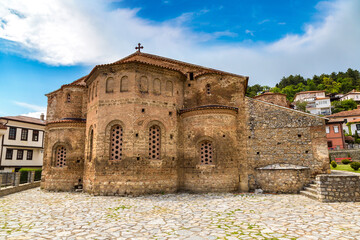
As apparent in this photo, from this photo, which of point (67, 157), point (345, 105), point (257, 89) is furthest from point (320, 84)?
point (67, 157)

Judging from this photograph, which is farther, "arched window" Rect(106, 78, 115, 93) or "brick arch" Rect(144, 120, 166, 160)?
"arched window" Rect(106, 78, 115, 93)

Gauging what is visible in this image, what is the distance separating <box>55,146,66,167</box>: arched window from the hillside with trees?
61.0 metres

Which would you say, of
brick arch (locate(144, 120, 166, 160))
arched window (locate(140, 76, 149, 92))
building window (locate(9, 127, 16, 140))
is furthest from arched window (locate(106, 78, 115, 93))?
building window (locate(9, 127, 16, 140))

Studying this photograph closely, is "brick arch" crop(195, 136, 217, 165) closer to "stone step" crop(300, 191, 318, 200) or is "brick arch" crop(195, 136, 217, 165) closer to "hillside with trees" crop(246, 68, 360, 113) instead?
"stone step" crop(300, 191, 318, 200)

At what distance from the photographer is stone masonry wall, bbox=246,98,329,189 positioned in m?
14.0

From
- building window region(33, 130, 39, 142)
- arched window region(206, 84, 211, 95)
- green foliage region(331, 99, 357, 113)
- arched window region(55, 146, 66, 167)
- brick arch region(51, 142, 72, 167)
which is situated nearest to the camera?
brick arch region(51, 142, 72, 167)

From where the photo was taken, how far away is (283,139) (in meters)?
14.7

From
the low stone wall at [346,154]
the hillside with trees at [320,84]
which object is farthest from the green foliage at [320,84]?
the low stone wall at [346,154]

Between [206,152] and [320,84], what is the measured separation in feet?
294

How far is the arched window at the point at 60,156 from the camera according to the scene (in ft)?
51.9

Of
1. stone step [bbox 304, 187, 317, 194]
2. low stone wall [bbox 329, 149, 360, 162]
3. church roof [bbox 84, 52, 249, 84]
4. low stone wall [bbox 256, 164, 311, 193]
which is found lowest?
stone step [bbox 304, 187, 317, 194]

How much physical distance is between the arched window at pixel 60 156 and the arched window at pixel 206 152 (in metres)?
9.72

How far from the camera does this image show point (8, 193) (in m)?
14.4

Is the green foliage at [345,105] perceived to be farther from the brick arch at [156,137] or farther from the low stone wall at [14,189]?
the low stone wall at [14,189]
